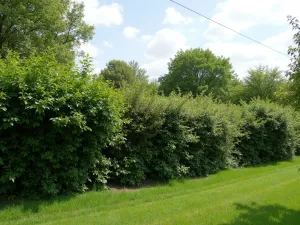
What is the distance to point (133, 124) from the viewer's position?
8648mm

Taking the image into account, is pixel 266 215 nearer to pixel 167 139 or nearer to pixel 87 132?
pixel 167 139

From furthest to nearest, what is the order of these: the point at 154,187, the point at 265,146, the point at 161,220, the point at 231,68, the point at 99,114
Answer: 1. the point at 231,68
2. the point at 265,146
3. the point at 154,187
4. the point at 99,114
5. the point at 161,220

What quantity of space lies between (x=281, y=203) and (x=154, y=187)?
3624 mm

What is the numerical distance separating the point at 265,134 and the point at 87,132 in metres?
11.8

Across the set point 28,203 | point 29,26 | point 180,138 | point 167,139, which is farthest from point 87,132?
point 29,26

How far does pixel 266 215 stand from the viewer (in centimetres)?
558

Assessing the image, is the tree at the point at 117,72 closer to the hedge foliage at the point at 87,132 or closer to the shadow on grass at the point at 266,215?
the hedge foliage at the point at 87,132

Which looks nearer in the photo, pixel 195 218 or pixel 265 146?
pixel 195 218

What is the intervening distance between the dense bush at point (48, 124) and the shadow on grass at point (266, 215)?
386 centimetres

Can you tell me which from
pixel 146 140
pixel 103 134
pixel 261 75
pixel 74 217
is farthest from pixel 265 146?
pixel 261 75

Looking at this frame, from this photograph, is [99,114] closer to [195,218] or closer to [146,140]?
[146,140]

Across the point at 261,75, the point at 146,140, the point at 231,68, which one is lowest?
the point at 146,140

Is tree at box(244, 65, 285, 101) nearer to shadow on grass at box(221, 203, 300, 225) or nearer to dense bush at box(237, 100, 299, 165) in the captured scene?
dense bush at box(237, 100, 299, 165)

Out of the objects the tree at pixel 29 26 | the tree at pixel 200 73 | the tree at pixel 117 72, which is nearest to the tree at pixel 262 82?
the tree at pixel 200 73
